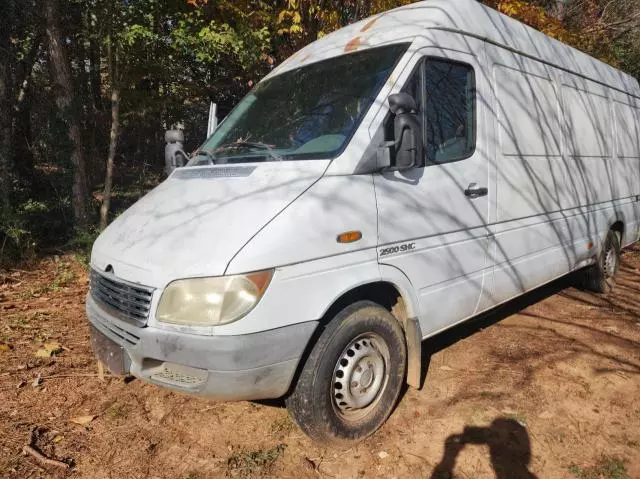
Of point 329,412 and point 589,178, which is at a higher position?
point 589,178

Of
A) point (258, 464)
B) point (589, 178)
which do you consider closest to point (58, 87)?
point (258, 464)

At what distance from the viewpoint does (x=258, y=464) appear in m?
2.80

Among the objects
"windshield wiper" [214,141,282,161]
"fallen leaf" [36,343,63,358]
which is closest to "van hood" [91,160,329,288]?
"windshield wiper" [214,141,282,161]

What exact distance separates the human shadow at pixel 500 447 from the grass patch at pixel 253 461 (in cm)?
93

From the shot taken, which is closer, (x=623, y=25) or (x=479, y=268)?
(x=479, y=268)

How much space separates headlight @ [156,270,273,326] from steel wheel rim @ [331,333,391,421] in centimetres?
74

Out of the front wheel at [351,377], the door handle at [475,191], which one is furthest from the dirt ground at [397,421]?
the door handle at [475,191]

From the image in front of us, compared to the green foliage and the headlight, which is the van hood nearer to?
the headlight

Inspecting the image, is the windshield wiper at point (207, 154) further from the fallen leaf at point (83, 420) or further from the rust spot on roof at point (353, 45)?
the fallen leaf at point (83, 420)

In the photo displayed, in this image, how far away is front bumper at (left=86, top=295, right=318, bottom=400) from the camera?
7.80 ft

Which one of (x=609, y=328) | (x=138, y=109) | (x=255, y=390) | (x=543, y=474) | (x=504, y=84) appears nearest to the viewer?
(x=255, y=390)

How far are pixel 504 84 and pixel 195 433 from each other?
3558mm

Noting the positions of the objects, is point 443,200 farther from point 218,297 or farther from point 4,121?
point 4,121

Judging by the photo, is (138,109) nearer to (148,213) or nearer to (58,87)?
(58,87)
